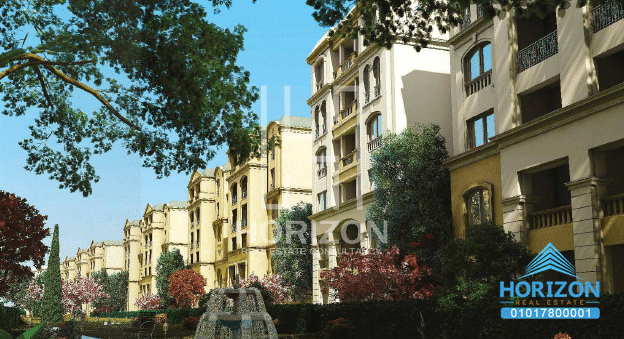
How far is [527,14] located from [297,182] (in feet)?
141

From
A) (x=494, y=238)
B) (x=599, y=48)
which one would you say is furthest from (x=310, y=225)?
(x=599, y=48)

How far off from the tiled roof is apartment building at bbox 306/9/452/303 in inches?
355

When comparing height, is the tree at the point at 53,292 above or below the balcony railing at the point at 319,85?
below

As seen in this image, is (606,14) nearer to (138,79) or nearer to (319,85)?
(138,79)

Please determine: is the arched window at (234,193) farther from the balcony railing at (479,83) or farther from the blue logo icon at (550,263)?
the blue logo icon at (550,263)

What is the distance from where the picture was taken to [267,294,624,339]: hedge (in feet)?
46.6

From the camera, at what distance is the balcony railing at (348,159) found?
37.7 meters

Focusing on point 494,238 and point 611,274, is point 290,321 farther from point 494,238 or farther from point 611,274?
point 611,274

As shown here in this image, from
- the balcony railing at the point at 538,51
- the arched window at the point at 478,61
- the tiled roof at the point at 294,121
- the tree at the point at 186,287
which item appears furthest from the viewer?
the tree at the point at 186,287

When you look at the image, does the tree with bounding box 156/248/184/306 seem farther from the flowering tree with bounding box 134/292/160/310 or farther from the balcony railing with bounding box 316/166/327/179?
the balcony railing with bounding box 316/166/327/179

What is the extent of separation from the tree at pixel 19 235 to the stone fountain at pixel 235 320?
7923mm

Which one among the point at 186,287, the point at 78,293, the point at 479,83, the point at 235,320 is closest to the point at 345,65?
the point at 479,83

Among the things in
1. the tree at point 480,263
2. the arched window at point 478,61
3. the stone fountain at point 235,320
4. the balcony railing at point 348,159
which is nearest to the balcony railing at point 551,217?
the tree at point 480,263

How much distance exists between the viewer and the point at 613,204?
62.2ft
